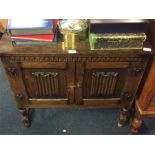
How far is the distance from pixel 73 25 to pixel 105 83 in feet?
1.12

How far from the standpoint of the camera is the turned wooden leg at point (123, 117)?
1295 mm

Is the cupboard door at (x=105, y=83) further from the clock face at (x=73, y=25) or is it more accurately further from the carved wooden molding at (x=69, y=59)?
the clock face at (x=73, y=25)

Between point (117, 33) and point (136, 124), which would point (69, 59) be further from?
point (136, 124)

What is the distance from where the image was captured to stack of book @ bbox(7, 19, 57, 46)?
33.7 inches

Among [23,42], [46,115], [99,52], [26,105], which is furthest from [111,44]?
[46,115]

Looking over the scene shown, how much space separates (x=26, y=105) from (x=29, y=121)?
233 millimetres

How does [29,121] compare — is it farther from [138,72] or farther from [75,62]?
[138,72]

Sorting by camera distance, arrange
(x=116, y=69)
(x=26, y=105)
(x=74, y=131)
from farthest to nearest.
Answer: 1. (x=74, y=131)
2. (x=26, y=105)
3. (x=116, y=69)

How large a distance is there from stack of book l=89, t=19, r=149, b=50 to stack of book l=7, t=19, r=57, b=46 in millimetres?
171

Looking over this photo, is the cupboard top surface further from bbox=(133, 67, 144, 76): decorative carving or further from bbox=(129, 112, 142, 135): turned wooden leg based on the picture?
bbox=(129, 112, 142, 135): turned wooden leg

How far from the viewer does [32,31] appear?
0.87 meters

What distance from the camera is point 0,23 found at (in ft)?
4.07

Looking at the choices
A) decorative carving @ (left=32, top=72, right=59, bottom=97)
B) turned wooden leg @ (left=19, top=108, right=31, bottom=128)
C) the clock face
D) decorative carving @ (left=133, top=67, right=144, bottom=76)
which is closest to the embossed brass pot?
the clock face

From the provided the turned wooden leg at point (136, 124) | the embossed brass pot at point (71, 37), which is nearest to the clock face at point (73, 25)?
the embossed brass pot at point (71, 37)
